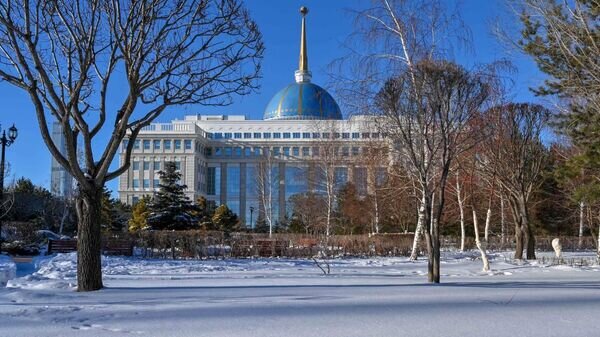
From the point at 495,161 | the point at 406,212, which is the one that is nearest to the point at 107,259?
the point at 495,161

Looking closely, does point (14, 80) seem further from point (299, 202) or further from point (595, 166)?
point (299, 202)

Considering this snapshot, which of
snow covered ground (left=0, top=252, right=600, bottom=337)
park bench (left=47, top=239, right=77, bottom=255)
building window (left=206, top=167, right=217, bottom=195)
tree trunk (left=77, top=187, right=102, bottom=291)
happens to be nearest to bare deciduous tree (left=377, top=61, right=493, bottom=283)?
snow covered ground (left=0, top=252, right=600, bottom=337)

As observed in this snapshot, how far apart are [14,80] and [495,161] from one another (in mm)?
21459

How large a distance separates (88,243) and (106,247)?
62.4 ft

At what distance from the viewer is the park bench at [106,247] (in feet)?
96.7

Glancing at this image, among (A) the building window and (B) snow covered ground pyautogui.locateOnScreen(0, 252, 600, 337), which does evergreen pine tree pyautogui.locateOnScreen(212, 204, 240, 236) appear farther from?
(B) snow covered ground pyautogui.locateOnScreen(0, 252, 600, 337)

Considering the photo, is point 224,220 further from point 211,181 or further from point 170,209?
point 211,181

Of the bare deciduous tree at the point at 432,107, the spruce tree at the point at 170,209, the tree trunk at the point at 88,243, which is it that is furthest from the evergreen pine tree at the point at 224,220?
the tree trunk at the point at 88,243

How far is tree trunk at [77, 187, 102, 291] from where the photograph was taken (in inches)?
459

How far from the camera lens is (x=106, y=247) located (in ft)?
98.0

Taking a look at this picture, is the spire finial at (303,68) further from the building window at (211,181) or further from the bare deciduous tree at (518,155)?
the bare deciduous tree at (518,155)

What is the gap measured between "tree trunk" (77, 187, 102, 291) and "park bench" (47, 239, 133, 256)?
1845cm

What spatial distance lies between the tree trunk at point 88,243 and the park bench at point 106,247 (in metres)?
18.4

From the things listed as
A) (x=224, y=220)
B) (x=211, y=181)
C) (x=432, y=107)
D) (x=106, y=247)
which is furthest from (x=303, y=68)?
(x=432, y=107)
